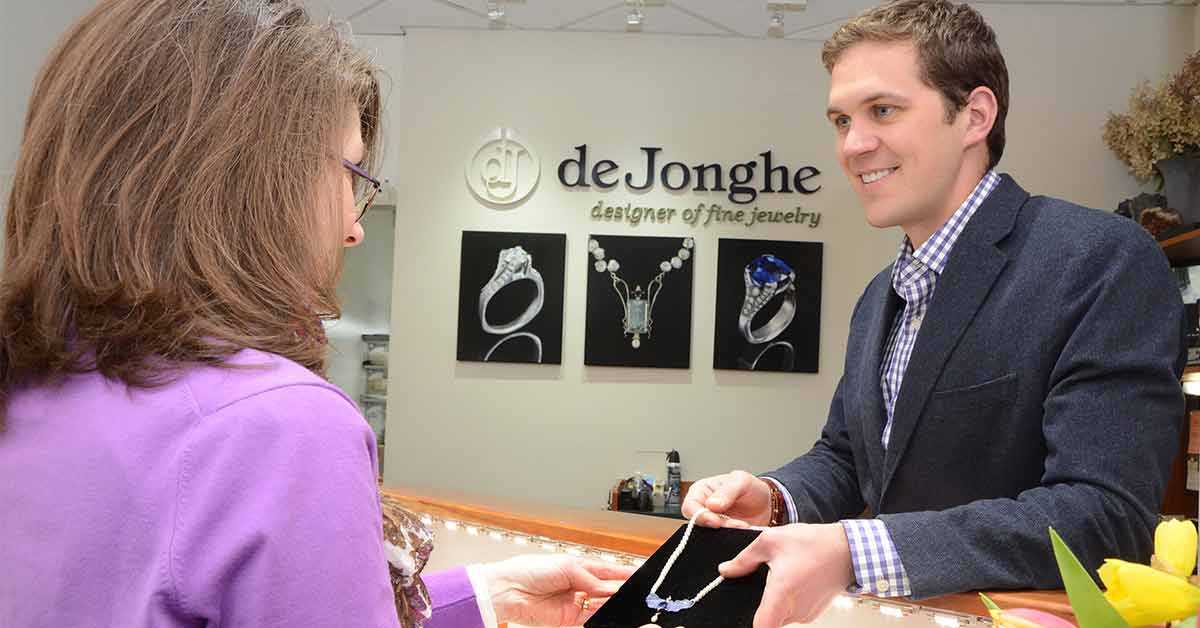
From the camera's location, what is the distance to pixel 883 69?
6.37 ft

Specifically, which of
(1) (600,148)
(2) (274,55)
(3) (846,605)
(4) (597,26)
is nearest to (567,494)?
(1) (600,148)

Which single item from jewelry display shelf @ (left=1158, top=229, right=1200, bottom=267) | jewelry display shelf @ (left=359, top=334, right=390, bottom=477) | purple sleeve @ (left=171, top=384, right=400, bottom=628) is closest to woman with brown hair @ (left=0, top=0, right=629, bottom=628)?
purple sleeve @ (left=171, top=384, right=400, bottom=628)

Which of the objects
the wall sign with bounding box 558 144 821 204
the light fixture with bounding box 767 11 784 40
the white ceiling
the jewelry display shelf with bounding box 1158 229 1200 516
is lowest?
the jewelry display shelf with bounding box 1158 229 1200 516

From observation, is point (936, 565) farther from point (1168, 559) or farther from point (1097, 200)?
point (1097, 200)

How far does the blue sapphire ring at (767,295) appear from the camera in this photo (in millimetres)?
6145

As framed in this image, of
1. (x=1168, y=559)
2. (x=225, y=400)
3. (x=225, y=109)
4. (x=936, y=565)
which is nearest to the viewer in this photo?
(x=1168, y=559)

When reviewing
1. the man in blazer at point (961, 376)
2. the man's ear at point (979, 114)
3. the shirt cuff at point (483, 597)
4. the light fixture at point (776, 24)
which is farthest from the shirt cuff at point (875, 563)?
the light fixture at point (776, 24)

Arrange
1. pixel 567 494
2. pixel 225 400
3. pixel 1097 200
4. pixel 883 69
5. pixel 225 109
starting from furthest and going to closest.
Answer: pixel 567 494 → pixel 1097 200 → pixel 883 69 → pixel 225 109 → pixel 225 400

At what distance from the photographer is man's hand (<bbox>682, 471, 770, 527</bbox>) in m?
1.65

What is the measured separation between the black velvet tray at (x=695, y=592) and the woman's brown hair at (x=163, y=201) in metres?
0.56

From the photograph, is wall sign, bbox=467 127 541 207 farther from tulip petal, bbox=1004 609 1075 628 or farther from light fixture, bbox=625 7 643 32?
tulip petal, bbox=1004 609 1075 628

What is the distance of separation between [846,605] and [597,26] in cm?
534

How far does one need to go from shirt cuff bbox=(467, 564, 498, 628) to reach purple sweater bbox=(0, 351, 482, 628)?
0.65m

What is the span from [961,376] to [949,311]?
11 cm
